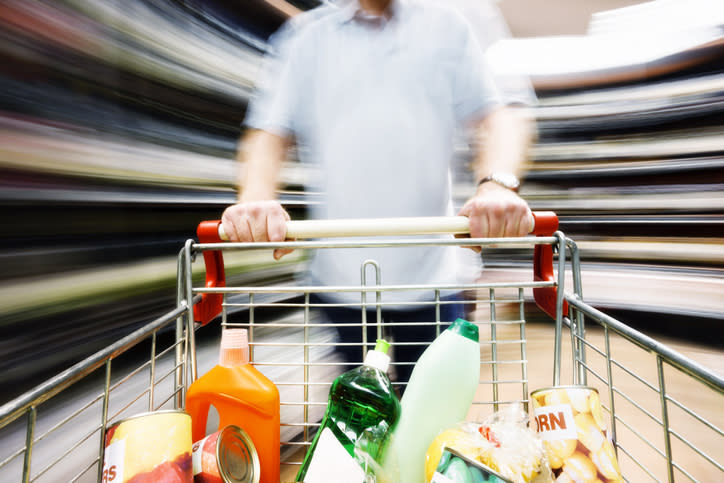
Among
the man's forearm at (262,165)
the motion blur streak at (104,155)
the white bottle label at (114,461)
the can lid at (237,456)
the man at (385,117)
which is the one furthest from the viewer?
the man at (385,117)

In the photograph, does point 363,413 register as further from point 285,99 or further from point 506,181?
point 285,99

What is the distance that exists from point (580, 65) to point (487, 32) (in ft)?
3.42

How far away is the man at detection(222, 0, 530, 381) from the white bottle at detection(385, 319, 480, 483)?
475 mm

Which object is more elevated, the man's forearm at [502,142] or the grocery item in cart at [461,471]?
the man's forearm at [502,142]

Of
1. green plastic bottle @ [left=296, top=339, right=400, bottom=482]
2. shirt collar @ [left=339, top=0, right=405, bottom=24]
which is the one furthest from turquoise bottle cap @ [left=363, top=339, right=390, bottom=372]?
shirt collar @ [left=339, top=0, right=405, bottom=24]

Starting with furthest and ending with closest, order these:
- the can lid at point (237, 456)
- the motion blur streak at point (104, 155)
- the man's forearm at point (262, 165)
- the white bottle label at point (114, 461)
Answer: the man's forearm at point (262, 165)
the motion blur streak at point (104, 155)
the can lid at point (237, 456)
the white bottle label at point (114, 461)

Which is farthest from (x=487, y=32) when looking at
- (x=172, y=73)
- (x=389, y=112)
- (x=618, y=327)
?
(x=618, y=327)

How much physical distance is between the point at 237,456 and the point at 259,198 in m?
0.65

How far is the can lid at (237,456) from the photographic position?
0.56 meters

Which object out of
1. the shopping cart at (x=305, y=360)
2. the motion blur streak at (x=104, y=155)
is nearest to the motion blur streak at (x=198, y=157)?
the motion blur streak at (x=104, y=155)

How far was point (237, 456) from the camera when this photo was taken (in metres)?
0.60

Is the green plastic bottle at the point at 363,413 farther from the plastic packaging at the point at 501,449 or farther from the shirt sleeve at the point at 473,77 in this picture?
the shirt sleeve at the point at 473,77

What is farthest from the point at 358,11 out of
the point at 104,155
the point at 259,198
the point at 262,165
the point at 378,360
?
the point at 378,360

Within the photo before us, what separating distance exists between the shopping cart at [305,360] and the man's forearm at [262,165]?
0.53 feet
